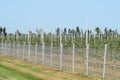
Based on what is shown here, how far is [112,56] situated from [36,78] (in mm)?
7640

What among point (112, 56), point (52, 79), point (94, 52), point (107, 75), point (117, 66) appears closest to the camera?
point (52, 79)

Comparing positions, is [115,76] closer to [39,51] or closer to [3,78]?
[3,78]

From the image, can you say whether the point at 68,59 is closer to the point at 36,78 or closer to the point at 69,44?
the point at 36,78

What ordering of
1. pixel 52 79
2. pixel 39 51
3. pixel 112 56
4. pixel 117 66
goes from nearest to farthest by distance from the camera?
pixel 52 79, pixel 117 66, pixel 112 56, pixel 39 51

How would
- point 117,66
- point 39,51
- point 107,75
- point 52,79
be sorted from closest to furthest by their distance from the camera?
point 52,79
point 107,75
point 117,66
point 39,51

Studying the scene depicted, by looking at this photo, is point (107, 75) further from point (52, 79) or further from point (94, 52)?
point (94, 52)

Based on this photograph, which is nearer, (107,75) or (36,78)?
(36,78)

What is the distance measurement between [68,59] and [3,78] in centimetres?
1218

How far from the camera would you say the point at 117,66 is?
22.2 meters

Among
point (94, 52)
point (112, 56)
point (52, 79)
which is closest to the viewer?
point (52, 79)

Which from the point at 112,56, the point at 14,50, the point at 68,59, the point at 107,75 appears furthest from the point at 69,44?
the point at 107,75

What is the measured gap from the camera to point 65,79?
1870 centimetres

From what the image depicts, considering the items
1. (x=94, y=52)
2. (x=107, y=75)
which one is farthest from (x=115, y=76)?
(x=94, y=52)

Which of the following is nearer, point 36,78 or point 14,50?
point 36,78
